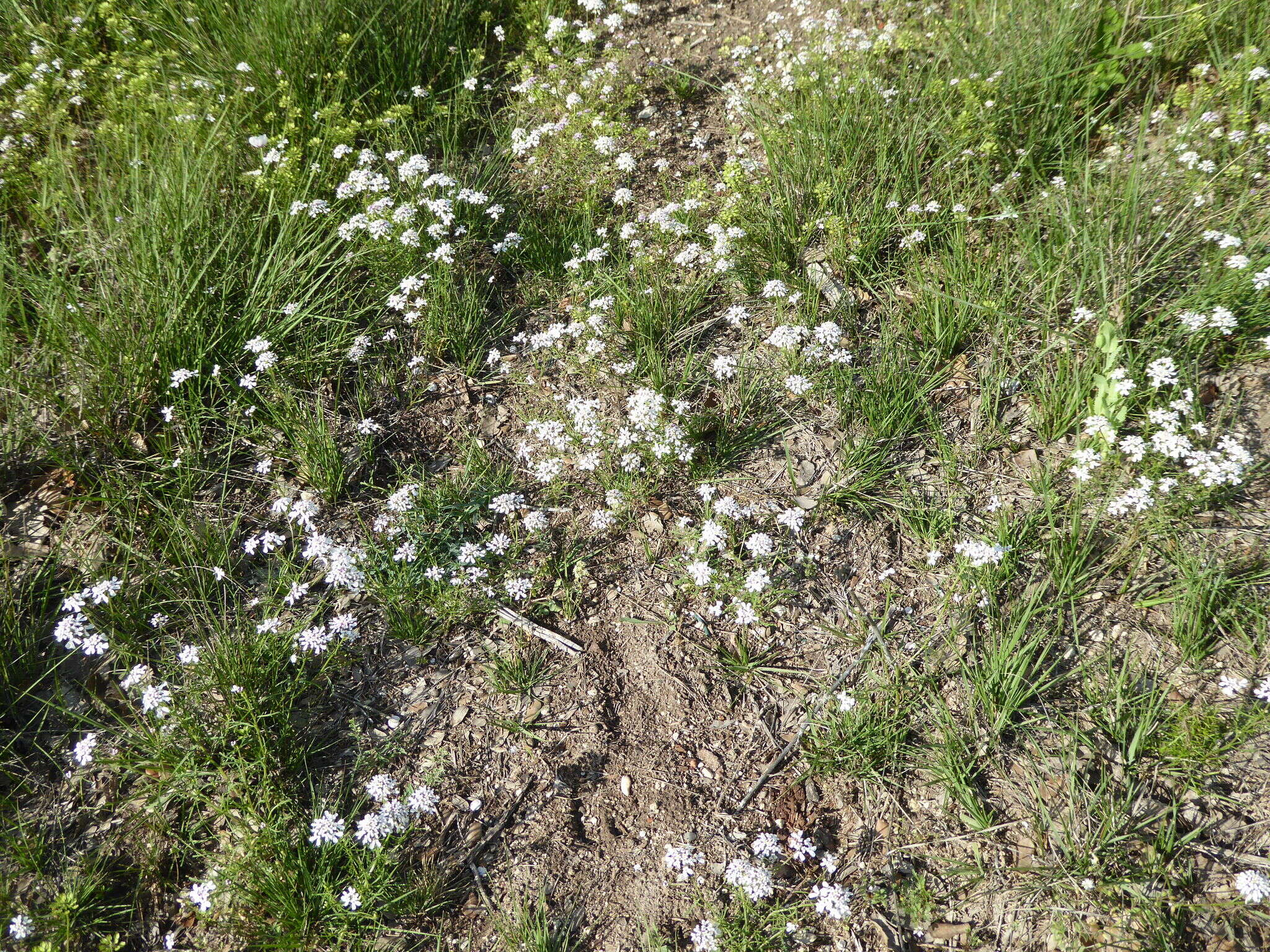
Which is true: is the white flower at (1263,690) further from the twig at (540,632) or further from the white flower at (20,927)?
the white flower at (20,927)

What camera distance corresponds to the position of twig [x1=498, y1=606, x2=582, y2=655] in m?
3.39

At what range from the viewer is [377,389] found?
4.25 meters

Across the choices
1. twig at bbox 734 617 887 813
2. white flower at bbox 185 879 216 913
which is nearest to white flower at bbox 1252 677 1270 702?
twig at bbox 734 617 887 813

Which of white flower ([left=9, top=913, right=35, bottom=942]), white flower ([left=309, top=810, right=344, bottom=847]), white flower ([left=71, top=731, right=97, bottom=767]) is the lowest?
white flower ([left=309, top=810, right=344, bottom=847])

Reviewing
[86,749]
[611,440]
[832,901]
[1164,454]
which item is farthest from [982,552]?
[86,749]

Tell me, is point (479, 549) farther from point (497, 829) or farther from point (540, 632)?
point (497, 829)

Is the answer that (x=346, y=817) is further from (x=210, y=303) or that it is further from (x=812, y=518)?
(x=210, y=303)

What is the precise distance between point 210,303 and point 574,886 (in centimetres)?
340

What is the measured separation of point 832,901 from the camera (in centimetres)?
258

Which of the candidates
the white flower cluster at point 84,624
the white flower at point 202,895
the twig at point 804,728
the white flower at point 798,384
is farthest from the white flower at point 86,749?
the white flower at point 798,384

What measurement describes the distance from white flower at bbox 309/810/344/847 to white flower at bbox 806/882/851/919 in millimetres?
1630

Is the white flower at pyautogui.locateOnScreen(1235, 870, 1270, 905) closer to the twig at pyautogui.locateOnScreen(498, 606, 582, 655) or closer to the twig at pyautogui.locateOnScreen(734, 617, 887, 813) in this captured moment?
the twig at pyautogui.locateOnScreen(734, 617, 887, 813)

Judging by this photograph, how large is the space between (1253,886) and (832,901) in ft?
4.17

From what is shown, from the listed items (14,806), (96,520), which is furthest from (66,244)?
(14,806)
